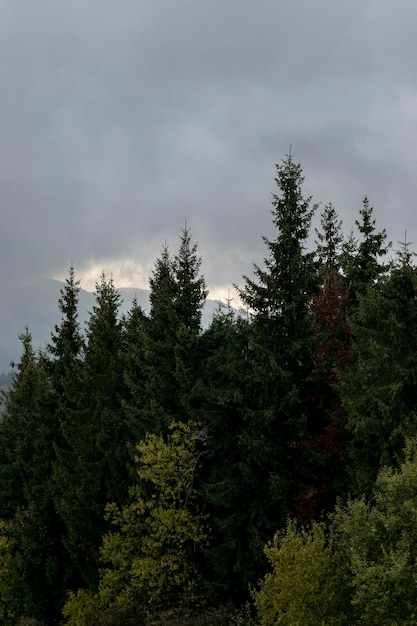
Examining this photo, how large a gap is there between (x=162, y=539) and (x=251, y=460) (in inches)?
225

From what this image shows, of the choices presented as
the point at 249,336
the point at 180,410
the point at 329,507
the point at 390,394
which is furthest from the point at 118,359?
the point at 390,394

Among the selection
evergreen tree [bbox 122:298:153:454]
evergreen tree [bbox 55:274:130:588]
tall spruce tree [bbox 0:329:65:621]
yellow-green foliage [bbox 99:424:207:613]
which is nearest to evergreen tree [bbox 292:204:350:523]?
yellow-green foliage [bbox 99:424:207:613]

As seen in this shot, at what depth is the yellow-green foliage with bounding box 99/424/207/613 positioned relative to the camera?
23.7 m

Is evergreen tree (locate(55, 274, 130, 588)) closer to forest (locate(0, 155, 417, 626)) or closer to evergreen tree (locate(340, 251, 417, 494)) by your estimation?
forest (locate(0, 155, 417, 626))

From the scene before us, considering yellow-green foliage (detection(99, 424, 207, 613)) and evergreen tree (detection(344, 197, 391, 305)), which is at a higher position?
evergreen tree (detection(344, 197, 391, 305))

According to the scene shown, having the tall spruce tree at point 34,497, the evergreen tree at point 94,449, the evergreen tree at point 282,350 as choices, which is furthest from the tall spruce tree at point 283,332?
the tall spruce tree at point 34,497

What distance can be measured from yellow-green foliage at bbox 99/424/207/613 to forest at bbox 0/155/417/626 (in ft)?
0.38

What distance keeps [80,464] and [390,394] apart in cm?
1964

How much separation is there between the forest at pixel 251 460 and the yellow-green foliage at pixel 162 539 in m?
0.11

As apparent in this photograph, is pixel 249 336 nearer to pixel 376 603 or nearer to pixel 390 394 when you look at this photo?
pixel 390 394

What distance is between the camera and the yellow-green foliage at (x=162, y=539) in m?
23.7

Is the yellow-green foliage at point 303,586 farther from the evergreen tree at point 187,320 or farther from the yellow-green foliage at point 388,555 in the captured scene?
the evergreen tree at point 187,320

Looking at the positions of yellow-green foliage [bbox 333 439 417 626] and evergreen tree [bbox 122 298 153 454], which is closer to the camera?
yellow-green foliage [bbox 333 439 417 626]

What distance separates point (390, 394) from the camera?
60.2ft
